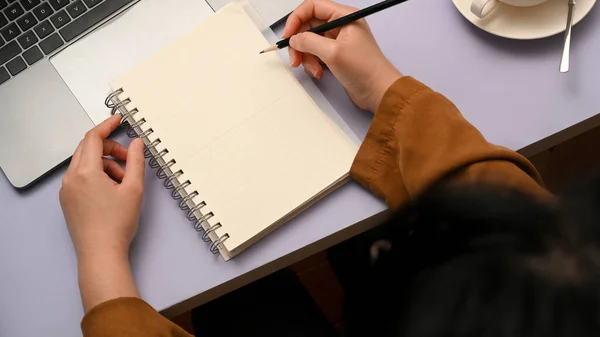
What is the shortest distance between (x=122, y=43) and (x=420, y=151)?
1.04 ft

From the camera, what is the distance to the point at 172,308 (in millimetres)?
563

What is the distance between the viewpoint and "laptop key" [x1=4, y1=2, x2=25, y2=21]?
2.07ft

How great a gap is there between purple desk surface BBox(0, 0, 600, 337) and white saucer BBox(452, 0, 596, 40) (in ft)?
0.04

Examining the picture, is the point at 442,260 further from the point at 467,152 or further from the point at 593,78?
the point at 593,78

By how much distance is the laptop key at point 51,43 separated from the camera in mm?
628

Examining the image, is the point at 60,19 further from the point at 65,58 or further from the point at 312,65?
the point at 312,65

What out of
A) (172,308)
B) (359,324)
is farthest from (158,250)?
(359,324)

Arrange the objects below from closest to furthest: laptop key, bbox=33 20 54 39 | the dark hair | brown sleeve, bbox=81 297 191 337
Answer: the dark hair
brown sleeve, bbox=81 297 191 337
laptop key, bbox=33 20 54 39

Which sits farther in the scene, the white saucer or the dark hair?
the white saucer

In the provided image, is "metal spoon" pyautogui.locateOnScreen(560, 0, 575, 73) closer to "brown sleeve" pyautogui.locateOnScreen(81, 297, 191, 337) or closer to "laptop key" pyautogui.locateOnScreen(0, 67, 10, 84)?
"brown sleeve" pyautogui.locateOnScreen(81, 297, 191, 337)

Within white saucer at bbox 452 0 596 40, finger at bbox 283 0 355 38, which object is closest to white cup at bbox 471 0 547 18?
white saucer at bbox 452 0 596 40

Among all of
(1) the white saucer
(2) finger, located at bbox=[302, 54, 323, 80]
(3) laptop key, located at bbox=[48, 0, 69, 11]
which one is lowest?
(1) the white saucer

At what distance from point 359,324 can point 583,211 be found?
196 mm

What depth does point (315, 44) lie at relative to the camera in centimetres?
59
